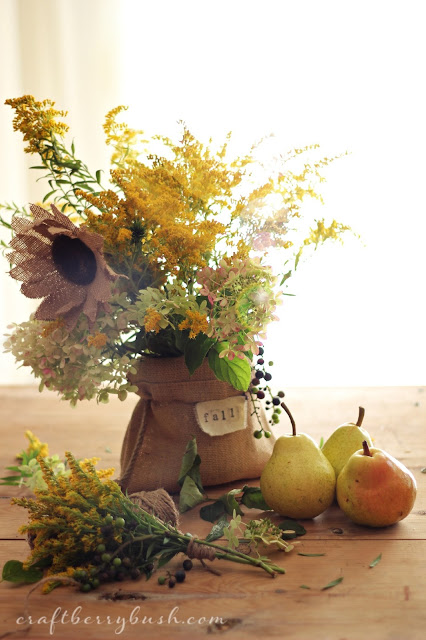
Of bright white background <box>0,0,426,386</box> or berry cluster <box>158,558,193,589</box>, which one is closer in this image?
berry cluster <box>158,558,193,589</box>

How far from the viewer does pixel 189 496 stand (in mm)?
970

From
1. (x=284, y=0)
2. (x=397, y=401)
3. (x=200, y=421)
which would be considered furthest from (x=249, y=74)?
(x=200, y=421)

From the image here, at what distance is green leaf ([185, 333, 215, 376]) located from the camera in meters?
0.94

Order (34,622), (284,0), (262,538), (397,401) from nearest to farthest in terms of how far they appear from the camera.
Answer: (34,622), (262,538), (397,401), (284,0)

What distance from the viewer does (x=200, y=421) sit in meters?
1.02

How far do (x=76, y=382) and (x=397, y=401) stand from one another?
2.78ft

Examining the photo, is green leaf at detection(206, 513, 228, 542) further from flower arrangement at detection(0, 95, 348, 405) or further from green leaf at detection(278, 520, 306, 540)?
flower arrangement at detection(0, 95, 348, 405)

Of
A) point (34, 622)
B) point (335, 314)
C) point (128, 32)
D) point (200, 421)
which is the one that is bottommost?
point (34, 622)

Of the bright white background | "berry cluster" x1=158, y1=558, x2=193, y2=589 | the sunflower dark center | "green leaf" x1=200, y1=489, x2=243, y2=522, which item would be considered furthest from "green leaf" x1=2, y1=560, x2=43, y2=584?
the bright white background

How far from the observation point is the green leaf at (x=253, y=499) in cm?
96

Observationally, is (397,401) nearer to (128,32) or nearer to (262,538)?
(262,538)

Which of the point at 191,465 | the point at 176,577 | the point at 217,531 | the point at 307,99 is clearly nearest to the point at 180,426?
the point at 191,465

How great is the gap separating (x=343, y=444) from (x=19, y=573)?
0.47m

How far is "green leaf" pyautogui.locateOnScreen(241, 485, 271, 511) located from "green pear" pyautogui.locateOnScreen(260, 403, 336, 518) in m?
0.04
